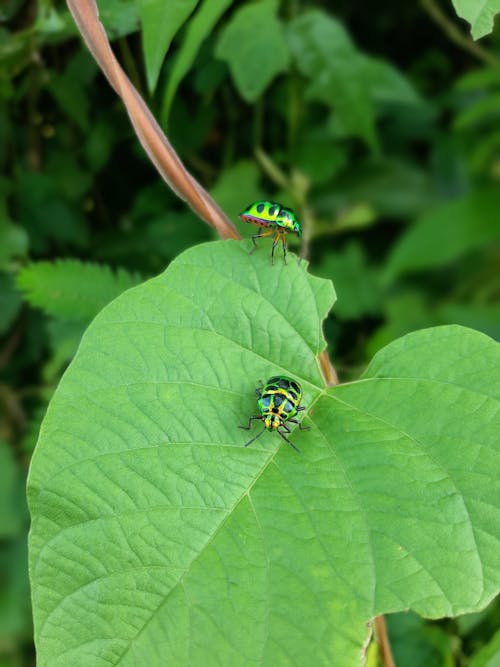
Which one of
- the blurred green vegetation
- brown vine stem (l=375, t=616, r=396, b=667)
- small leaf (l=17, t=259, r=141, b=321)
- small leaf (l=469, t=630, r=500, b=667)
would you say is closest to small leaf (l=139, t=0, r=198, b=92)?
the blurred green vegetation

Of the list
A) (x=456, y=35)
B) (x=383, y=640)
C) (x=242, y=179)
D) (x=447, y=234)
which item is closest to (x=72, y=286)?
(x=242, y=179)

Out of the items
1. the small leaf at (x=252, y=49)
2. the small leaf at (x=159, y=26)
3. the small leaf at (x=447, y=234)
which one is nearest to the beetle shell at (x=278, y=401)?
the small leaf at (x=159, y=26)

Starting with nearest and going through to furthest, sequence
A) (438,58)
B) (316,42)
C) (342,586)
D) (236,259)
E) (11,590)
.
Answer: (342,586) < (236,259) < (316,42) < (11,590) < (438,58)

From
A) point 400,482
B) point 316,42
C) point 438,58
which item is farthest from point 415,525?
point 438,58

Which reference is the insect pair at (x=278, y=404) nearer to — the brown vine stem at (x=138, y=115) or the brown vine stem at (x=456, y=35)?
the brown vine stem at (x=138, y=115)

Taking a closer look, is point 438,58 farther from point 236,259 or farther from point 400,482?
point 400,482

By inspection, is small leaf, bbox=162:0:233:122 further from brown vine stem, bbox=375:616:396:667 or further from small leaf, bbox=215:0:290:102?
brown vine stem, bbox=375:616:396:667

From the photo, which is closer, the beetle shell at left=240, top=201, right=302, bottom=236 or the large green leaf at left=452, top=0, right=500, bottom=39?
the large green leaf at left=452, top=0, right=500, bottom=39
